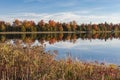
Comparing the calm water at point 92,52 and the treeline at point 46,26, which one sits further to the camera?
the treeline at point 46,26

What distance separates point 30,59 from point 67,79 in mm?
2547

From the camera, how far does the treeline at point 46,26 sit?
14957cm

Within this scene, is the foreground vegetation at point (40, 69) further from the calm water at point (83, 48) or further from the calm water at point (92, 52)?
the calm water at point (92, 52)

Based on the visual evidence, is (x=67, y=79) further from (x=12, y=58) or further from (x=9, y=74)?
(x=12, y=58)

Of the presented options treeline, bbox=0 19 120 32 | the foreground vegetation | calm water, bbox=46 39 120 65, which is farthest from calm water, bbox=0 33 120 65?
treeline, bbox=0 19 120 32

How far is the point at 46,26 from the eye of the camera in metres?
163

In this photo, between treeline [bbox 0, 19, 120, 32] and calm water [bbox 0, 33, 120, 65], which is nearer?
calm water [bbox 0, 33, 120, 65]

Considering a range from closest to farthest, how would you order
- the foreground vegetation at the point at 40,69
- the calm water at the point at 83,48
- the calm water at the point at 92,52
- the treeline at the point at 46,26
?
the foreground vegetation at the point at 40,69
the calm water at the point at 83,48
the calm water at the point at 92,52
the treeline at the point at 46,26

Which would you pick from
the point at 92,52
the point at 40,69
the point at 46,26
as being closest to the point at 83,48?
the point at 92,52

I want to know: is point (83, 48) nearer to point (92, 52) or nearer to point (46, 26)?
point (92, 52)

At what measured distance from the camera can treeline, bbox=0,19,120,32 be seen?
150 meters

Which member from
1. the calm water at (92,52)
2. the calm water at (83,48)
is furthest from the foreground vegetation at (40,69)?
the calm water at (92,52)

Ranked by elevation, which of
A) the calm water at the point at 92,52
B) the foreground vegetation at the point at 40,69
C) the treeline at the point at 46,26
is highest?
the foreground vegetation at the point at 40,69

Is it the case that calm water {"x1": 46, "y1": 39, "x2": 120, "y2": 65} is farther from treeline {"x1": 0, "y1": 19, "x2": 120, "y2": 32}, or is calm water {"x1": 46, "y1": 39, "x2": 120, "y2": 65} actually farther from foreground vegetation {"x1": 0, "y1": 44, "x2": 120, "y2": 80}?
treeline {"x1": 0, "y1": 19, "x2": 120, "y2": 32}
